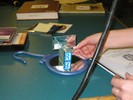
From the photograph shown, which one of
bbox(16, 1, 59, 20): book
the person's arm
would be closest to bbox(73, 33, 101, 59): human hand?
the person's arm

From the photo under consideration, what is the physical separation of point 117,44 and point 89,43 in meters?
0.10

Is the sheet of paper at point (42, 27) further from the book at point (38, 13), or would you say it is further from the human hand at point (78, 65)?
the human hand at point (78, 65)

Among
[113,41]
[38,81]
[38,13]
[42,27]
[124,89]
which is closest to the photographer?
[124,89]

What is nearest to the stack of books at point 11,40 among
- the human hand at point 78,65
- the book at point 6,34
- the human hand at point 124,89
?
the book at point 6,34

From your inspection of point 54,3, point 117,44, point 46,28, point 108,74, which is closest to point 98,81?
point 108,74

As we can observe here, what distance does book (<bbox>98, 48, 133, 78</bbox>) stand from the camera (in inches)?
29.9

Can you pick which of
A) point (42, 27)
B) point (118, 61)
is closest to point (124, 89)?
point (118, 61)

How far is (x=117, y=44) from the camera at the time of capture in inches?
34.6

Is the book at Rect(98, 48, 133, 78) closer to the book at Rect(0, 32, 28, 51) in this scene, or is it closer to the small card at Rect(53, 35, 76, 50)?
the small card at Rect(53, 35, 76, 50)

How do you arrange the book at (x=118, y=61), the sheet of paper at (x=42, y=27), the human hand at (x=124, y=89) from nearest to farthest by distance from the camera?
the human hand at (x=124, y=89) < the book at (x=118, y=61) < the sheet of paper at (x=42, y=27)

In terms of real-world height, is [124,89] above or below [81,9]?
above

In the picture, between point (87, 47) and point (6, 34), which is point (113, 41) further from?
point (6, 34)

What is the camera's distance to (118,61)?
0.81 meters

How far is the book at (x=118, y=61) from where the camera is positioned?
29.9 inches
